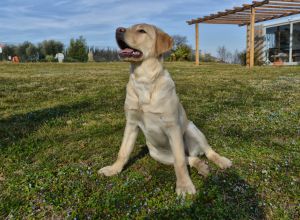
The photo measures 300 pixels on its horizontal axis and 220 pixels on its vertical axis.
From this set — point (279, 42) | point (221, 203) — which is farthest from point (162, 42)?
point (279, 42)

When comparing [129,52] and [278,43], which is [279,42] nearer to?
[278,43]

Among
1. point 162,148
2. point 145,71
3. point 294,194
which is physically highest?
point 145,71

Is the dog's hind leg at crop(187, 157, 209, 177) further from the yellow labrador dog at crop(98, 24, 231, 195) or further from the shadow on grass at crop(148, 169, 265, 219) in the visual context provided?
the yellow labrador dog at crop(98, 24, 231, 195)

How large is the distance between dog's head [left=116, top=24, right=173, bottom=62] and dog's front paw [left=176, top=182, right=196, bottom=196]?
1.27 m

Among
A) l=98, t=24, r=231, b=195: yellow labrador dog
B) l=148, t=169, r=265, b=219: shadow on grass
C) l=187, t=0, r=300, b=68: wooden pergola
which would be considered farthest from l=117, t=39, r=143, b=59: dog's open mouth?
l=187, t=0, r=300, b=68: wooden pergola

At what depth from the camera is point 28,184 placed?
3.46m

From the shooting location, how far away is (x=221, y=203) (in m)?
3.03

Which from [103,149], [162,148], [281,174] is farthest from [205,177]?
[103,149]

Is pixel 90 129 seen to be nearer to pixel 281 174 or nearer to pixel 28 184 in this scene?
pixel 28 184

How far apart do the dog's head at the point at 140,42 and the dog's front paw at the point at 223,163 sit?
4.59 feet

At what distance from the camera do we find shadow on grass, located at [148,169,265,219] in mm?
2861

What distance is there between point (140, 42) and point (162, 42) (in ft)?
0.77

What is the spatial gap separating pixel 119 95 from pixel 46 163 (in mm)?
5371

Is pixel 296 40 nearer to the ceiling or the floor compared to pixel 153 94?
nearer to the ceiling
